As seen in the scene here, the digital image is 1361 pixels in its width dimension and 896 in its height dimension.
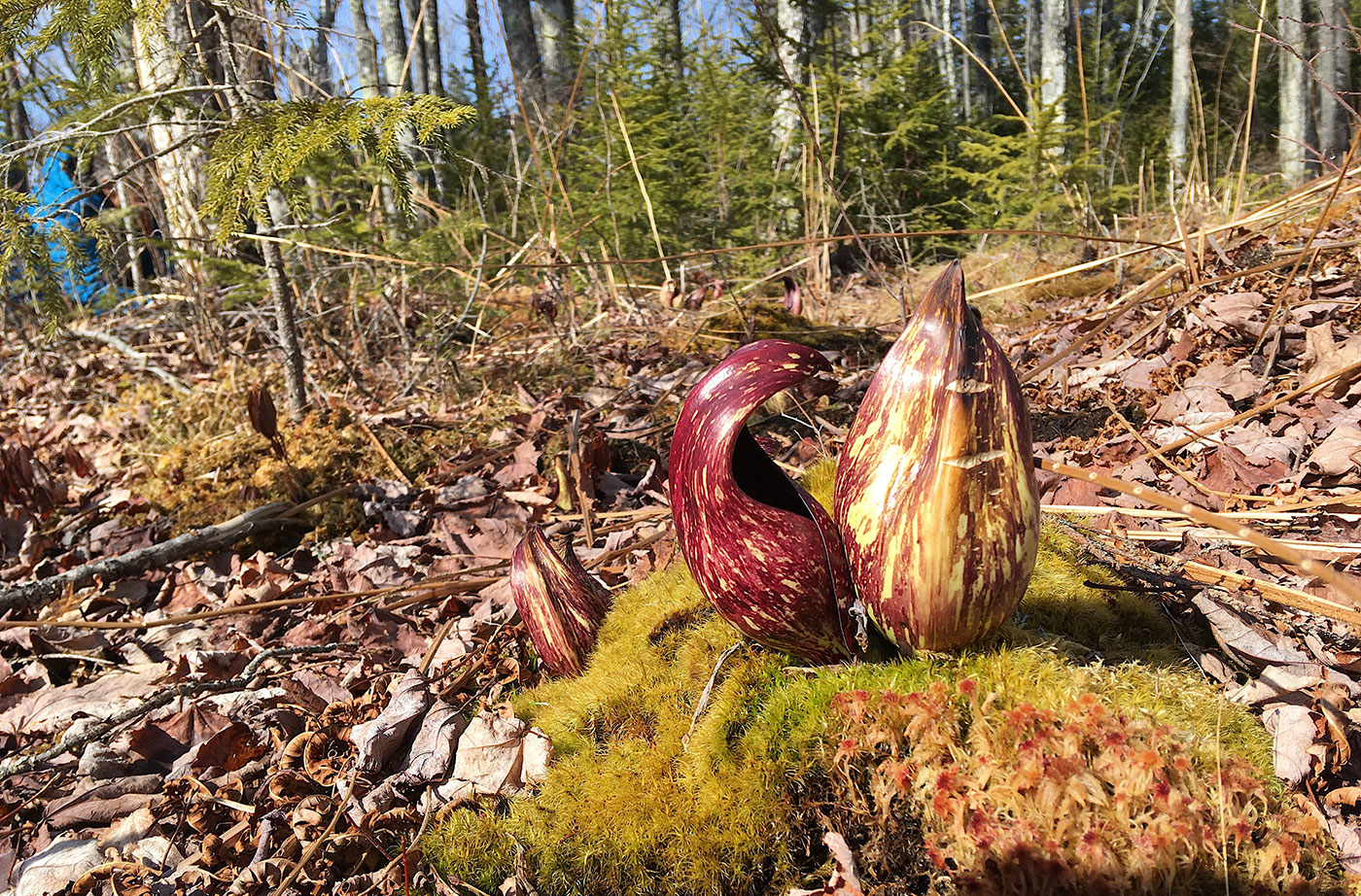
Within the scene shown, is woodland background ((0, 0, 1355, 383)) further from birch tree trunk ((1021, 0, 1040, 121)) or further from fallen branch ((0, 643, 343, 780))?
birch tree trunk ((1021, 0, 1040, 121))

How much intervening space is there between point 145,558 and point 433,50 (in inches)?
729

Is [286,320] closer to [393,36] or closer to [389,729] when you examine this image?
[389,729]

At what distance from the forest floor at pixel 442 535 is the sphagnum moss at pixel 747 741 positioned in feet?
0.40

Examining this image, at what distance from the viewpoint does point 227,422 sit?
4922mm

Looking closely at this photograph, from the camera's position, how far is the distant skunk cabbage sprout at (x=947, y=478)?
1.38m

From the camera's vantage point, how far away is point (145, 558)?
340 cm

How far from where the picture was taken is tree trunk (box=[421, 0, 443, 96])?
16.9 meters

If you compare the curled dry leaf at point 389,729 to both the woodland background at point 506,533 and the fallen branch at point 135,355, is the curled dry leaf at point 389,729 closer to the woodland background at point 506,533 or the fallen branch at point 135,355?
the woodland background at point 506,533

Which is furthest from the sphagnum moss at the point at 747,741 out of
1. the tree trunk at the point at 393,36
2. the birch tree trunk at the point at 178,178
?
the tree trunk at the point at 393,36

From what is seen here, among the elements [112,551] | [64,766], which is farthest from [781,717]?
[112,551]

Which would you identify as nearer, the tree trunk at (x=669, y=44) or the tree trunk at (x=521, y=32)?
the tree trunk at (x=669, y=44)

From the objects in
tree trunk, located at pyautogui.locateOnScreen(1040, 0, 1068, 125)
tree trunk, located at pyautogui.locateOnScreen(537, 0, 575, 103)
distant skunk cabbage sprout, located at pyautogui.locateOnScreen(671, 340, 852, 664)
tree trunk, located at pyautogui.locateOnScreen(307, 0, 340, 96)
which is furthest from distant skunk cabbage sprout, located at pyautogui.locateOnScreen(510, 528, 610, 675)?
tree trunk, located at pyautogui.locateOnScreen(1040, 0, 1068, 125)

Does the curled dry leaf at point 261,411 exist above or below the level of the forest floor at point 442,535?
above

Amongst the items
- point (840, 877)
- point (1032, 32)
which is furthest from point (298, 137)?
point (1032, 32)
